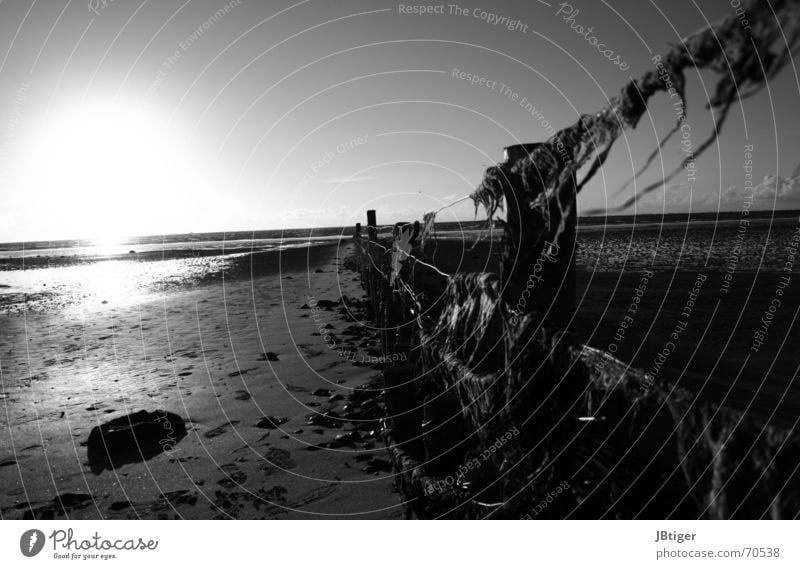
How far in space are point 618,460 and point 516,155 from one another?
1416 millimetres

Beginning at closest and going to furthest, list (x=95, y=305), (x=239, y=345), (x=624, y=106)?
(x=624, y=106) < (x=239, y=345) < (x=95, y=305)

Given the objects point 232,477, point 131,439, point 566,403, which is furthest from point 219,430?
point 566,403

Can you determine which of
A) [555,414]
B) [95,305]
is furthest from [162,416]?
[95,305]

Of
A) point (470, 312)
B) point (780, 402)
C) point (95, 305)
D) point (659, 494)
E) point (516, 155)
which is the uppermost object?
point (516, 155)

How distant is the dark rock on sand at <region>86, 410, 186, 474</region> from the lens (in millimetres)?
4770

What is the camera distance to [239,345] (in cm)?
907

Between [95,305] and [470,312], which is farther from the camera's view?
[95,305]
